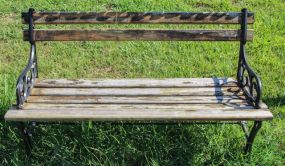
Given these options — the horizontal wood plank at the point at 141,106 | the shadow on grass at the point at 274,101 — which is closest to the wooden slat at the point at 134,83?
the horizontal wood plank at the point at 141,106

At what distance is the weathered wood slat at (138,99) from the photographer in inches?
135

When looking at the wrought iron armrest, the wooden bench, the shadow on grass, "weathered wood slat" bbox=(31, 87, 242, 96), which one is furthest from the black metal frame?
the shadow on grass

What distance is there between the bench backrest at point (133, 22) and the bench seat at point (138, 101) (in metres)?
0.35

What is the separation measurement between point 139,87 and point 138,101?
8.9 inches

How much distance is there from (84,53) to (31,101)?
189 centimetres

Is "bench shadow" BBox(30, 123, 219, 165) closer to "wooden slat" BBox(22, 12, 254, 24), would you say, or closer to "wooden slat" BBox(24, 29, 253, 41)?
"wooden slat" BBox(24, 29, 253, 41)

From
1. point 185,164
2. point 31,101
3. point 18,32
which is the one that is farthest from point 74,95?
point 18,32

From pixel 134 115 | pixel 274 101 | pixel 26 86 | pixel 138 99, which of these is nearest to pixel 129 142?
pixel 138 99

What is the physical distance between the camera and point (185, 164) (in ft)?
11.5

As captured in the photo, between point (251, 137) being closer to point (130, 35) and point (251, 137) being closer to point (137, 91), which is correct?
point (137, 91)

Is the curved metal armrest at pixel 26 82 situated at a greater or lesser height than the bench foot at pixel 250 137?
greater

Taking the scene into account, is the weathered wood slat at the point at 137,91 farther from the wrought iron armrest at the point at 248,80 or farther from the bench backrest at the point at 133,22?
the bench backrest at the point at 133,22

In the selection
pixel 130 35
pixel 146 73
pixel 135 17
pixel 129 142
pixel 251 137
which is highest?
pixel 135 17

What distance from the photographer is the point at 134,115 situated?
316 centimetres
